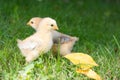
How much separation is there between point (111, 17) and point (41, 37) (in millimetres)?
Result: 4340

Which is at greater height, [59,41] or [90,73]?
[59,41]

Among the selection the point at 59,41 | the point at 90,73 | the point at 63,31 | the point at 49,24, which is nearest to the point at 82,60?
the point at 90,73

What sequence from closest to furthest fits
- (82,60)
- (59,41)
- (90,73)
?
(90,73) < (82,60) < (59,41)

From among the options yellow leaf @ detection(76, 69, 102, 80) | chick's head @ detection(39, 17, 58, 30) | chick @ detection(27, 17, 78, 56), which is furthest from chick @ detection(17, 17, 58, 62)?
yellow leaf @ detection(76, 69, 102, 80)

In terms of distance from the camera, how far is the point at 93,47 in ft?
15.2

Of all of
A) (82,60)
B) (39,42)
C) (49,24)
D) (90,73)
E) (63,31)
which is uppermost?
(63,31)

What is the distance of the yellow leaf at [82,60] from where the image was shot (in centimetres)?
372

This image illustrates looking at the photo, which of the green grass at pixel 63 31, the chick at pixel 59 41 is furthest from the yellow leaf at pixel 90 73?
the chick at pixel 59 41

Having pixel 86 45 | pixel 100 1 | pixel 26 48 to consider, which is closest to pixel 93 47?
pixel 86 45

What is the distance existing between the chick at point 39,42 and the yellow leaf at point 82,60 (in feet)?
0.77

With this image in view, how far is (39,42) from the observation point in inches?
144

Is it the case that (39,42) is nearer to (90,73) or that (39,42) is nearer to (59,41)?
(59,41)

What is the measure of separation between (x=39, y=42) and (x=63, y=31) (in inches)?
55.9

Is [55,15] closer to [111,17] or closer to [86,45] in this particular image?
[86,45]
